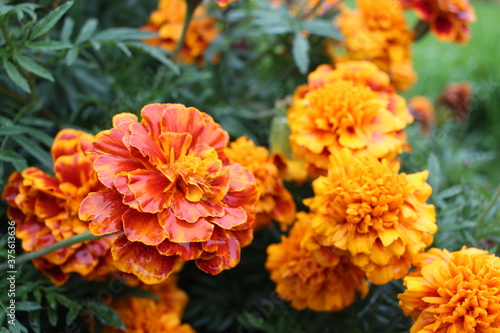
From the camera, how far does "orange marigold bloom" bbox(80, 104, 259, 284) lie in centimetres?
78

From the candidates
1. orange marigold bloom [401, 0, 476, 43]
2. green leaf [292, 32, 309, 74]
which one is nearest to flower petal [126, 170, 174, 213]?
green leaf [292, 32, 309, 74]

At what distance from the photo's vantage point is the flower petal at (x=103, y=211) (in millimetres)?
773

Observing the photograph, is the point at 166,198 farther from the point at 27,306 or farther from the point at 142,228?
the point at 27,306

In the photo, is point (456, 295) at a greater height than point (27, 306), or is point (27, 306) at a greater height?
point (456, 295)

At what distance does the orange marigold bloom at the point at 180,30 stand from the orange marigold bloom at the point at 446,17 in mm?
613

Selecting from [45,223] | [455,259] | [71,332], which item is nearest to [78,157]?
[45,223]

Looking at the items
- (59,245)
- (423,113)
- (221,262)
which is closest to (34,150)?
(59,245)

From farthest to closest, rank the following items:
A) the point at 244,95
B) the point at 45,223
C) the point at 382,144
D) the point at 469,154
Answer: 1. the point at 469,154
2. the point at 244,95
3. the point at 382,144
4. the point at 45,223

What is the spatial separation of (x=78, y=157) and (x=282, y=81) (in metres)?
0.86

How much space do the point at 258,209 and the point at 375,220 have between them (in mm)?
265

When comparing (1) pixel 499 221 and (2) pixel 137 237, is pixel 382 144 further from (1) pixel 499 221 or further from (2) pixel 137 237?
(2) pixel 137 237

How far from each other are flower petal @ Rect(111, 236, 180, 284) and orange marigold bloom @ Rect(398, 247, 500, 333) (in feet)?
1.29

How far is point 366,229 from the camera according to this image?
89 cm

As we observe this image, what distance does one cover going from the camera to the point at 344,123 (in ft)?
3.55
